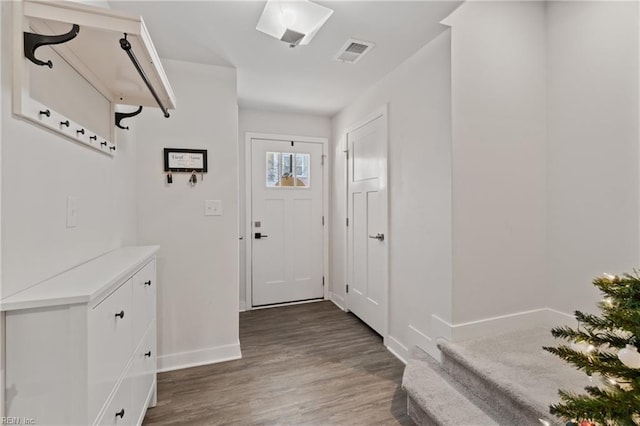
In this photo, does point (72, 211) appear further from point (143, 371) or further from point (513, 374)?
point (513, 374)

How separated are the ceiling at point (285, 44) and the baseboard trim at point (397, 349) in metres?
2.32

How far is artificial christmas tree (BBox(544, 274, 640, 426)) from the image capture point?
2.27 ft

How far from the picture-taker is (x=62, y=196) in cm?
120

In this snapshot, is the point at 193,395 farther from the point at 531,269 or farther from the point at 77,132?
the point at 531,269

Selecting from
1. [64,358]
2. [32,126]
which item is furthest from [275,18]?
[64,358]

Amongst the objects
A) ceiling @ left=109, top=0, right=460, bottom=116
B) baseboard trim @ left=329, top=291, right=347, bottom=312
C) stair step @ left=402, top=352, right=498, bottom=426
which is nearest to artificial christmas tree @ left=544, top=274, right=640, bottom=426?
stair step @ left=402, top=352, right=498, bottom=426

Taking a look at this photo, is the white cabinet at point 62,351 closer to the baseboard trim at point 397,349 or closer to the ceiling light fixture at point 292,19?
the ceiling light fixture at point 292,19

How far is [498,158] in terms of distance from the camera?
6.49ft

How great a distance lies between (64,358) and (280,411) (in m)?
1.32

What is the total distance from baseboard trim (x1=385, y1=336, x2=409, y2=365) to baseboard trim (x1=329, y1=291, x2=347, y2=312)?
3.03 feet

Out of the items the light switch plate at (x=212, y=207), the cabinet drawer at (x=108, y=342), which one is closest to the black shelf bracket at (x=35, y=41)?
the cabinet drawer at (x=108, y=342)

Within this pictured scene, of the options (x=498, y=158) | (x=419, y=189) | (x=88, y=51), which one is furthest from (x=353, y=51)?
(x=88, y=51)

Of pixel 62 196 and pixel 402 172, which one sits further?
pixel 402 172

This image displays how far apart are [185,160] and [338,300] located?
2.41 m
